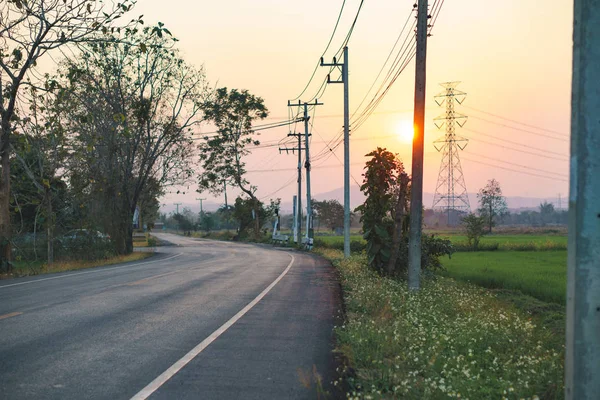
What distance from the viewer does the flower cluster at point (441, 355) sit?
540 centimetres

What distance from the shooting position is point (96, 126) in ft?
100

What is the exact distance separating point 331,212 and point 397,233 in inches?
5127

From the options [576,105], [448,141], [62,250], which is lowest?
[62,250]

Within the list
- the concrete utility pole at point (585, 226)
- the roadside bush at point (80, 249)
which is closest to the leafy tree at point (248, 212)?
the roadside bush at point (80, 249)

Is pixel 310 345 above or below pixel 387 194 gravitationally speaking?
below

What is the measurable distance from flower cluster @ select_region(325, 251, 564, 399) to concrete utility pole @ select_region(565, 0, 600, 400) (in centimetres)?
165

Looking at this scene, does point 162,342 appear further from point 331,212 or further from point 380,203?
point 331,212

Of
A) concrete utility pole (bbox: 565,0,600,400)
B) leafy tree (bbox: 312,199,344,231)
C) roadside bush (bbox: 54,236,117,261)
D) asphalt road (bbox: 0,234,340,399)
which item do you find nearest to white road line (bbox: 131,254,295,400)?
asphalt road (bbox: 0,234,340,399)

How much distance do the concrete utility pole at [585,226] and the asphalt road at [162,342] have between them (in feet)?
9.54

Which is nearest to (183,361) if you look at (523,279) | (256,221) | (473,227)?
(523,279)

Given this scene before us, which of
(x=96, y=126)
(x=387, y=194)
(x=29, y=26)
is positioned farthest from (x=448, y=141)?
(x=29, y=26)

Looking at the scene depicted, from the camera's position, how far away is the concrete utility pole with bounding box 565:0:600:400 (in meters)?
3.38

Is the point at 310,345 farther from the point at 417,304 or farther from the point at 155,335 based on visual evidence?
the point at 417,304

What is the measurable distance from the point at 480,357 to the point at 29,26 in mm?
13593
